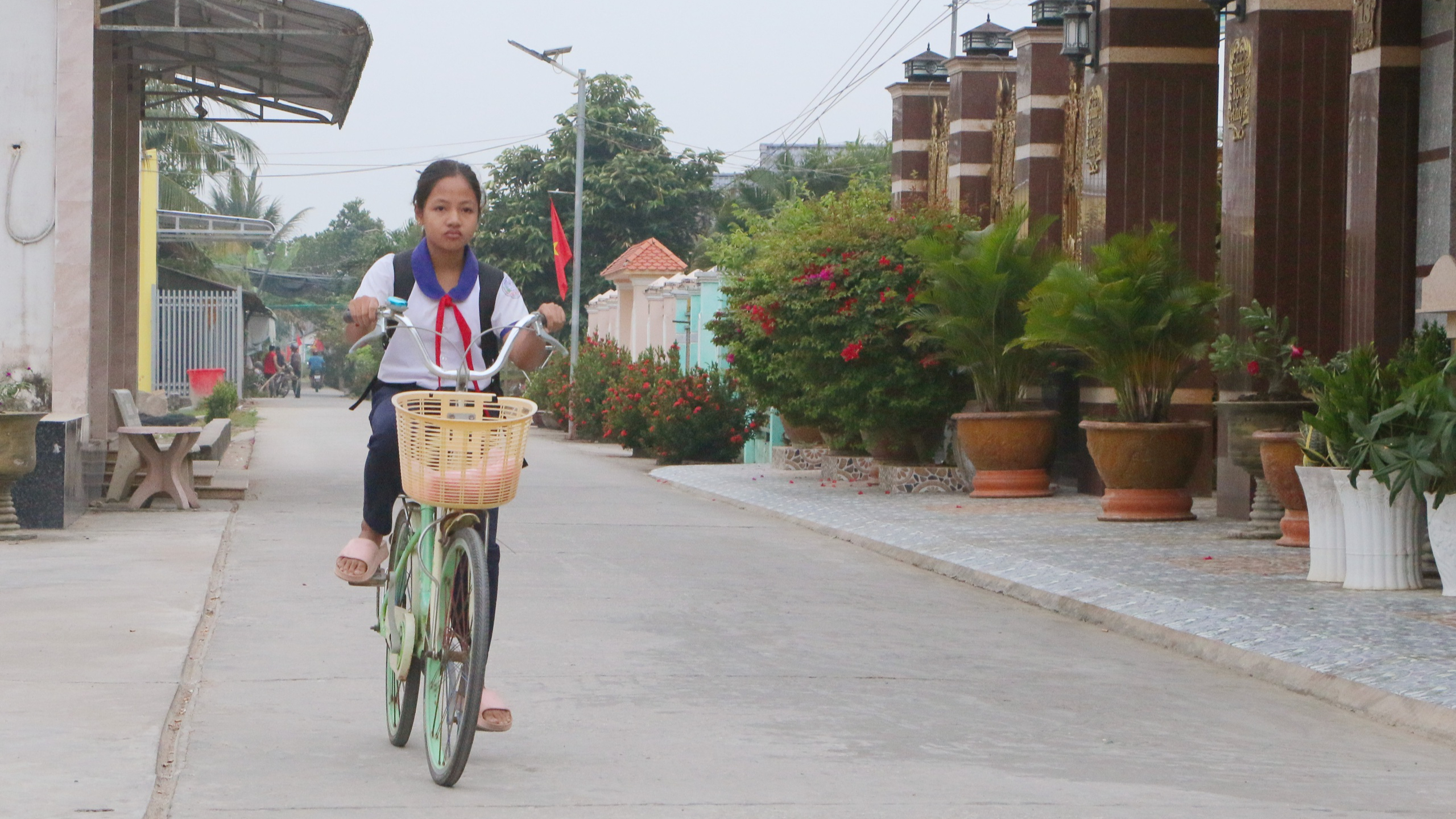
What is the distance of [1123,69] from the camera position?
15.5 m

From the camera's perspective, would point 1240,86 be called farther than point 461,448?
Yes

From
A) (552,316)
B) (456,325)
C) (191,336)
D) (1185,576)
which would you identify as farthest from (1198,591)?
(191,336)

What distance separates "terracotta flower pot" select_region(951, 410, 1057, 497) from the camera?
1617cm

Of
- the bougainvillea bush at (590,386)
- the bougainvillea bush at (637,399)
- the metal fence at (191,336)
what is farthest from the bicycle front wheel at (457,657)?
the bougainvillea bush at (590,386)

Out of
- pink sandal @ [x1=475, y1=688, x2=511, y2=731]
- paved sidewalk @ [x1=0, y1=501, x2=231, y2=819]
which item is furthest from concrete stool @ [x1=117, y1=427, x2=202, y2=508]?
pink sandal @ [x1=475, y1=688, x2=511, y2=731]

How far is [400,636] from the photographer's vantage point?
5.45 metres

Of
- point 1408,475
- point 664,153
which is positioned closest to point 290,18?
point 1408,475

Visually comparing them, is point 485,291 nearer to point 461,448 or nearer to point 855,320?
point 461,448

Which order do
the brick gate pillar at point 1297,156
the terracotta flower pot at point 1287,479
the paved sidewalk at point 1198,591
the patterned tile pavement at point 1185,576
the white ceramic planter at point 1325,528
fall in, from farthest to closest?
the brick gate pillar at point 1297,156 → the terracotta flower pot at point 1287,479 → the white ceramic planter at point 1325,528 → the patterned tile pavement at point 1185,576 → the paved sidewalk at point 1198,591

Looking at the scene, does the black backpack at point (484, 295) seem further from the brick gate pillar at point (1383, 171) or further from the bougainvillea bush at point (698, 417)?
the bougainvillea bush at point (698, 417)

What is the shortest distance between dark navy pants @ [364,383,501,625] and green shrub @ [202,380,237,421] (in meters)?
27.4

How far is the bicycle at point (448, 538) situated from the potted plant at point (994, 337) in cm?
1096

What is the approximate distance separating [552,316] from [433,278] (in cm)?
43

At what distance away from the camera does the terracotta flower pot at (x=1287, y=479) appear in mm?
11312
